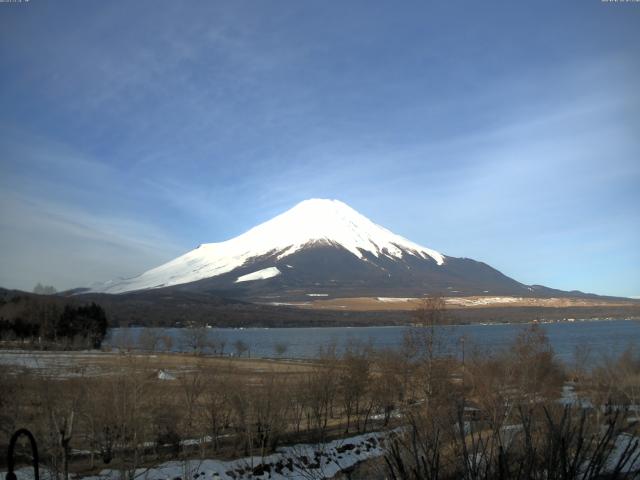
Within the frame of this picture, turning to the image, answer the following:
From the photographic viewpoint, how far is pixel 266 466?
21719 mm

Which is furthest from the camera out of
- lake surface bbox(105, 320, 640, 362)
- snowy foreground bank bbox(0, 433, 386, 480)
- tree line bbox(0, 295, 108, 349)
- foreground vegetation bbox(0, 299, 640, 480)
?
tree line bbox(0, 295, 108, 349)

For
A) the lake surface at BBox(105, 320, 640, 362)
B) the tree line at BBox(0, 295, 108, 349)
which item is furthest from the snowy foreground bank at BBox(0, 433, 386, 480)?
the tree line at BBox(0, 295, 108, 349)

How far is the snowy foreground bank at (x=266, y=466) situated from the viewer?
18.0 meters

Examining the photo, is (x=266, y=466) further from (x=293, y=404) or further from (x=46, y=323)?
(x=46, y=323)

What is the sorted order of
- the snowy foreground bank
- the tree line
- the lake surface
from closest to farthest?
the snowy foreground bank, the lake surface, the tree line

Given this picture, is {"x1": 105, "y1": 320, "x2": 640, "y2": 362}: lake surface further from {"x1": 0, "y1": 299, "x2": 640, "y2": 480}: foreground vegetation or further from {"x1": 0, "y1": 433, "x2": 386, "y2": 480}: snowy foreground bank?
{"x1": 0, "y1": 433, "x2": 386, "y2": 480}: snowy foreground bank

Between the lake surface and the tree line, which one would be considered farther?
the tree line

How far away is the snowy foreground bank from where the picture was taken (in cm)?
1796

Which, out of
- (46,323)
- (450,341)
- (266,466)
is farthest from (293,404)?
(46,323)

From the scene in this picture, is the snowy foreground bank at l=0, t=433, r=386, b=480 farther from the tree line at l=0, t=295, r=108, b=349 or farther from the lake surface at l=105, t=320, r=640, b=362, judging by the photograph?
the tree line at l=0, t=295, r=108, b=349

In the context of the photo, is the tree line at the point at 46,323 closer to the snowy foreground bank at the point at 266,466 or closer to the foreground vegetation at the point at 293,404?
the foreground vegetation at the point at 293,404

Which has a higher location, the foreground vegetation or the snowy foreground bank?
the foreground vegetation

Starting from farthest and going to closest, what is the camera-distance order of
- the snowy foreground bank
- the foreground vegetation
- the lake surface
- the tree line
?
the tree line, the lake surface, the snowy foreground bank, the foreground vegetation

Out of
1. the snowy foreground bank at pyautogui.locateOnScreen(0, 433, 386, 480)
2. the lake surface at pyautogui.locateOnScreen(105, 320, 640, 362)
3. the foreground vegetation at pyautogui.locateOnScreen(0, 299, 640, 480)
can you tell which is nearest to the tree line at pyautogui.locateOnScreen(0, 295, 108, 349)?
the lake surface at pyautogui.locateOnScreen(105, 320, 640, 362)
